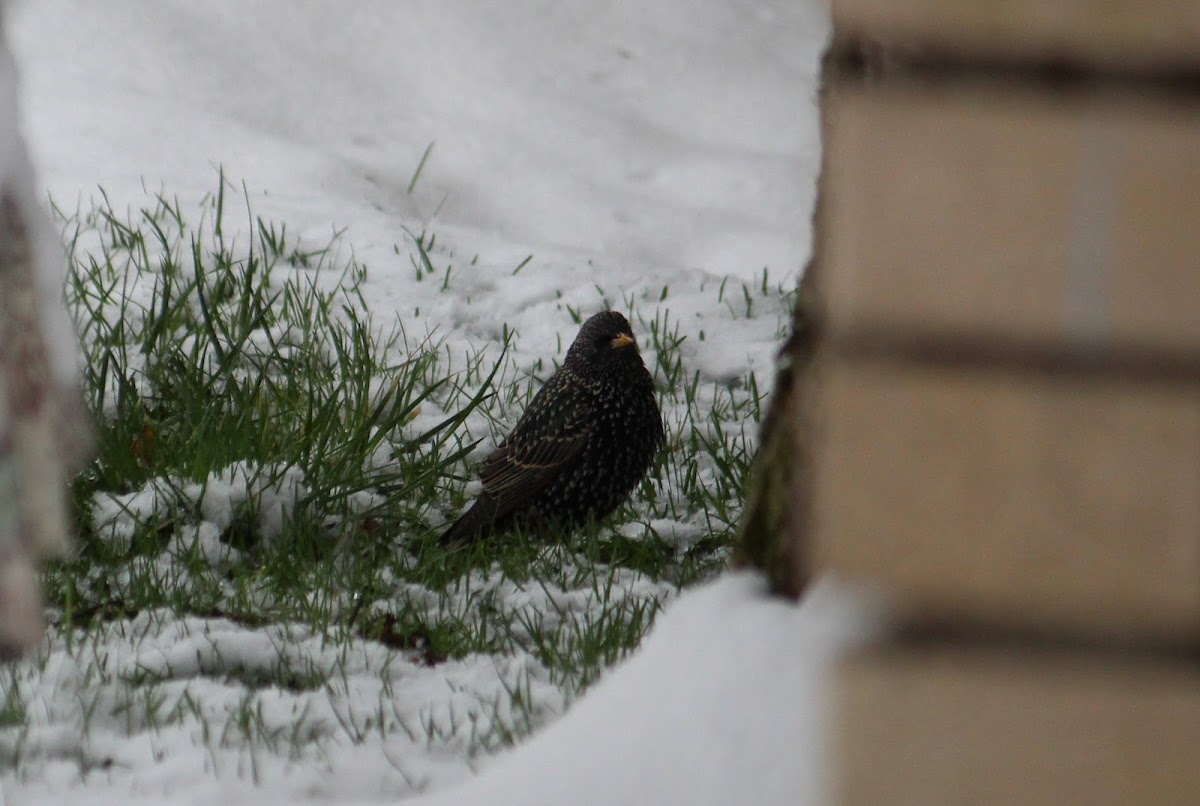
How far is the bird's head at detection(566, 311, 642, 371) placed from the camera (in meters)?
4.03

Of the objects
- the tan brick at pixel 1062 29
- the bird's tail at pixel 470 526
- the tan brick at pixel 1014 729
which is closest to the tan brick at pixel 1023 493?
the tan brick at pixel 1014 729

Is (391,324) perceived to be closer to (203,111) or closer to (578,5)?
(203,111)

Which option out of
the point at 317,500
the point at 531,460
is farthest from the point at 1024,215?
the point at 531,460

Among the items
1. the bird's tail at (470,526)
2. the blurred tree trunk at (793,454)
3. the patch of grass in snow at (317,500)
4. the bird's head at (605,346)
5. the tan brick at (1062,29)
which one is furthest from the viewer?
the bird's head at (605,346)

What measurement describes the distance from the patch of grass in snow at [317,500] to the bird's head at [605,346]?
342 millimetres

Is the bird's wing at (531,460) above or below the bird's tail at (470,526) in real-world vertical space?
above

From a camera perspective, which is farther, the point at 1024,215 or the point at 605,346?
the point at 605,346

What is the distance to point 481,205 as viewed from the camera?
653 cm

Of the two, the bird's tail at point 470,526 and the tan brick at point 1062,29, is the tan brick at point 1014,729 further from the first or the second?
the bird's tail at point 470,526

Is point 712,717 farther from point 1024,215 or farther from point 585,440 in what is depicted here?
point 585,440

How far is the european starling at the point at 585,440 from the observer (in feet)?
12.8

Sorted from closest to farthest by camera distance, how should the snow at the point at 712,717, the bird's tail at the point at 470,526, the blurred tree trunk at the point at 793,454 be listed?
the snow at the point at 712,717, the blurred tree trunk at the point at 793,454, the bird's tail at the point at 470,526

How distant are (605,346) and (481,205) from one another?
268 cm

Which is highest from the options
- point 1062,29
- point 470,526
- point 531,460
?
point 1062,29
